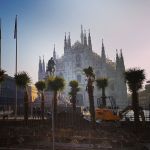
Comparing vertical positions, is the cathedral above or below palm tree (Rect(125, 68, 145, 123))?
above

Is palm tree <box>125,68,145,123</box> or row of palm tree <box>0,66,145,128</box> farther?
palm tree <box>125,68,145,123</box>

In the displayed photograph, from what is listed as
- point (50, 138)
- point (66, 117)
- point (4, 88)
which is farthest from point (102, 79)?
point (4, 88)

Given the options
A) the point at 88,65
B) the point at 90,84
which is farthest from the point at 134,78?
the point at 88,65

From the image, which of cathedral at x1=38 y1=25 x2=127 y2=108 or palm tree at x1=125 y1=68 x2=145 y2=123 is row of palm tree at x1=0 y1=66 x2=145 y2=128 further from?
cathedral at x1=38 y1=25 x2=127 y2=108

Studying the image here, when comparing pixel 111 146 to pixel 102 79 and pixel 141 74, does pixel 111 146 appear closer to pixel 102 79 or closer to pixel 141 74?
pixel 141 74

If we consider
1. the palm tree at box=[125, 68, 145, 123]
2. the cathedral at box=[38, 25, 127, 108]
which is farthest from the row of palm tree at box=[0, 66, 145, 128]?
the cathedral at box=[38, 25, 127, 108]

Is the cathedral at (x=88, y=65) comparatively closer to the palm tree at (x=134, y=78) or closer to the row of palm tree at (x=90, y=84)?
the row of palm tree at (x=90, y=84)

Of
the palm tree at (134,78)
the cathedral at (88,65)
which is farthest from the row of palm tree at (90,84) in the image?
the cathedral at (88,65)

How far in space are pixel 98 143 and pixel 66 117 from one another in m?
8.91

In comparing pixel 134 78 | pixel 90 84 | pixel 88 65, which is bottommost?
pixel 90 84

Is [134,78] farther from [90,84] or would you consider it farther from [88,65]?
[88,65]

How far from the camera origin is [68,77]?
3509 inches

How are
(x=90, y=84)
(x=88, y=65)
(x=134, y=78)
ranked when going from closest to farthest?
(x=134, y=78) → (x=90, y=84) → (x=88, y=65)

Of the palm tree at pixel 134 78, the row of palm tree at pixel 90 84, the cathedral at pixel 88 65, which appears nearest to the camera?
the row of palm tree at pixel 90 84
